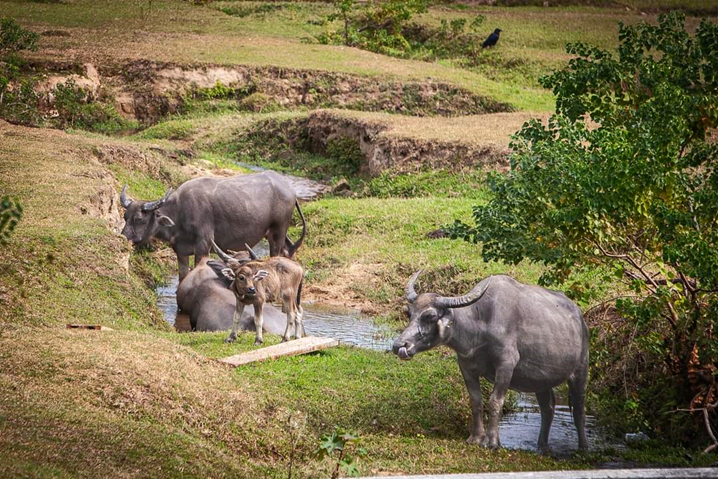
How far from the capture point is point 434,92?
31.9 m

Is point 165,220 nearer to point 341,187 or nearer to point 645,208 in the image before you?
point 645,208

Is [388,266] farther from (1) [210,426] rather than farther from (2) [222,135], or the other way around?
(2) [222,135]

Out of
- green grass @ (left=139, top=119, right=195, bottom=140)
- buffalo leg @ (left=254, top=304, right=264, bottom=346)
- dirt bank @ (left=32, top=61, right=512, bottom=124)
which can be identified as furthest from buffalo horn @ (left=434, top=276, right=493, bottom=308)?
dirt bank @ (left=32, top=61, right=512, bottom=124)

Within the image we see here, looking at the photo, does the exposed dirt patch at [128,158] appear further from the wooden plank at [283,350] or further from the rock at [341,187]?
the wooden plank at [283,350]

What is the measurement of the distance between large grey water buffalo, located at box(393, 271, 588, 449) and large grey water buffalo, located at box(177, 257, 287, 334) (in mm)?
3959

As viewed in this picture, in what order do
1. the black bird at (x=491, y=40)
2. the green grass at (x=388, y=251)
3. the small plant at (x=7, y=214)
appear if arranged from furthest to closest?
the black bird at (x=491, y=40)
the green grass at (x=388, y=251)
the small plant at (x=7, y=214)

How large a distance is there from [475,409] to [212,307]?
5062mm

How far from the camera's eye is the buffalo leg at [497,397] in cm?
936

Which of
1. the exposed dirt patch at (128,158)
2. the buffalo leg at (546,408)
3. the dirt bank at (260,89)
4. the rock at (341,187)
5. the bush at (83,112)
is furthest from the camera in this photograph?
the dirt bank at (260,89)

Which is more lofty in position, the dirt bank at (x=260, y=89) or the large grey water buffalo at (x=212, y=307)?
the dirt bank at (x=260, y=89)

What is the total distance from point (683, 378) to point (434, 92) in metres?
22.3

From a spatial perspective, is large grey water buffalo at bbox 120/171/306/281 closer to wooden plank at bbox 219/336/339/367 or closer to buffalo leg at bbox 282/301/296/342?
buffalo leg at bbox 282/301/296/342

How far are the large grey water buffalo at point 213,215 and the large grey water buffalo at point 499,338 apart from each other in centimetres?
668

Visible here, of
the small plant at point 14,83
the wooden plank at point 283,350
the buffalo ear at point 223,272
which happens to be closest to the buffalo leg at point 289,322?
the wooden plank at point 283,350
